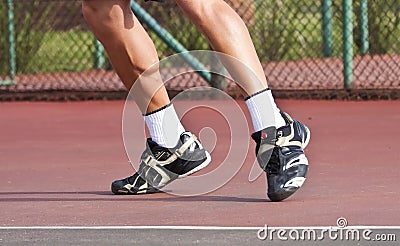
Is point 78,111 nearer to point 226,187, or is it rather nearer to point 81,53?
point 81,53

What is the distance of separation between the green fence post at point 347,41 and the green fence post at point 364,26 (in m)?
0.33

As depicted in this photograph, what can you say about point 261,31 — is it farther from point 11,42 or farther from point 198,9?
point 198,9

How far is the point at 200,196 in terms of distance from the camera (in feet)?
17.7

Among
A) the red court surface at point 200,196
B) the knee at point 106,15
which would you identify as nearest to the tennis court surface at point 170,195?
the red court surface at point 200,196

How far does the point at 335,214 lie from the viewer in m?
4.79

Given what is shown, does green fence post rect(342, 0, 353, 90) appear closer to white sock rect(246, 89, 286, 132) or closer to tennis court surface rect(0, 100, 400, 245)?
tennis court surface rect(0, 100, 400, 245)

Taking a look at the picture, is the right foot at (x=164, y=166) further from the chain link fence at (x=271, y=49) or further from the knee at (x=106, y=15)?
the chain link fence at (x=271, y=49)

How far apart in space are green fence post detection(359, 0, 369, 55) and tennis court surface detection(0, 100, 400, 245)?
198cm

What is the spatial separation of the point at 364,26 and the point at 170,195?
5.77 m

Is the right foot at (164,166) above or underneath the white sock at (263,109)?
underneath

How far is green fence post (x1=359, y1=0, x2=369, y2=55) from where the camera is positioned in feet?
35.2

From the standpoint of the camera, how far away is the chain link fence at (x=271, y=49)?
1045cm

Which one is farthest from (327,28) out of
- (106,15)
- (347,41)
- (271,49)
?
(106,15)

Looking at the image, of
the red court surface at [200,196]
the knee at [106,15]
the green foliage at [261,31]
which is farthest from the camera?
the green foliage at [261,31]
